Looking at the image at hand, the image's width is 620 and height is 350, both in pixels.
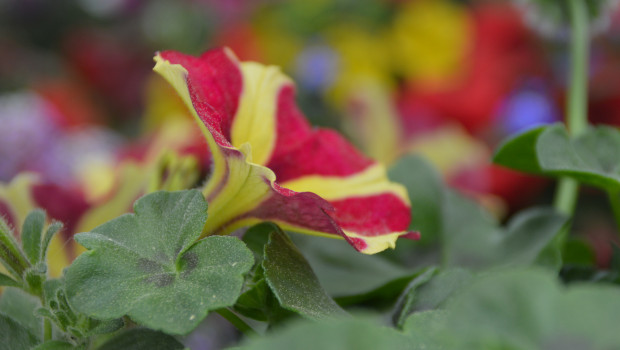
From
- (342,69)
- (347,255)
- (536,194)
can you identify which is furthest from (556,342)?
(342,69)

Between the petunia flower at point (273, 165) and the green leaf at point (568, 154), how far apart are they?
68 mm

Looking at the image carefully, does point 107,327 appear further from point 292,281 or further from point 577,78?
point 577,78

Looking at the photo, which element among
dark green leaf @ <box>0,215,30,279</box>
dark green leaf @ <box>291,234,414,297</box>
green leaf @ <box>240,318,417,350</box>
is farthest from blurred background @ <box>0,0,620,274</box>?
green leaf @ <box>240,318,417,350</box>

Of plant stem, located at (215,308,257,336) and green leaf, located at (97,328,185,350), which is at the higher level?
green leaf, located at (97,328,185,350)

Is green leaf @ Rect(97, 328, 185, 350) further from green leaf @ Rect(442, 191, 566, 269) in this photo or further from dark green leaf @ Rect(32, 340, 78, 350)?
green leaf @ Rect(442, 191, 566, 269)

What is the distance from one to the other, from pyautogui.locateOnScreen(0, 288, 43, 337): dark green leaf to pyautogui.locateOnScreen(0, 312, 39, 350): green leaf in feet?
0.10

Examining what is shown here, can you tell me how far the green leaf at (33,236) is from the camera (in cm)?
30

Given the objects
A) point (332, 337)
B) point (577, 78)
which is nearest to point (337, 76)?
point (577, 78)

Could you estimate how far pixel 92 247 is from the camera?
0.28 meters

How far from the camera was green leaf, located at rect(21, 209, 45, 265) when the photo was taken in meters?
0.30

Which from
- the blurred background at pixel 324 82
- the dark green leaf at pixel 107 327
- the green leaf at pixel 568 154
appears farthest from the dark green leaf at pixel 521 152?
the dark green leaf at pixel 107 327

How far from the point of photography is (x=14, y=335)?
0.97 ft

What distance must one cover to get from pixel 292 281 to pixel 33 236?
0.12m

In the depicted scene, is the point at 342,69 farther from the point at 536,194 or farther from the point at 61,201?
the point at 61,201
